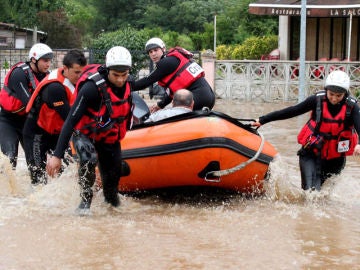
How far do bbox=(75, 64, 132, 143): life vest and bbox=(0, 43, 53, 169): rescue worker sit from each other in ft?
3.88

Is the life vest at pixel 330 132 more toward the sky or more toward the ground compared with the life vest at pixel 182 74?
more toward the ground

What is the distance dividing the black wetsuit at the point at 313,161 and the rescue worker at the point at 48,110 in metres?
1.85

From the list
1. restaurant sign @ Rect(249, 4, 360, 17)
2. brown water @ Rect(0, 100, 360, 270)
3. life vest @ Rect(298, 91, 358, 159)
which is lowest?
brown water @ Rect(0, 100, 360, 270)

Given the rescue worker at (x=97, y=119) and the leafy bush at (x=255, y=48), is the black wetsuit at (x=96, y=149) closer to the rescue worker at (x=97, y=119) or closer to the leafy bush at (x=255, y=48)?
the rescue worker at (x=97, y=119)

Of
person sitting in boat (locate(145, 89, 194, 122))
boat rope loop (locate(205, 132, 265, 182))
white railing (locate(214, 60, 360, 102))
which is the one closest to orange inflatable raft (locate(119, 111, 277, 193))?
boat rope loop (locate(205, 132, 265, 182))

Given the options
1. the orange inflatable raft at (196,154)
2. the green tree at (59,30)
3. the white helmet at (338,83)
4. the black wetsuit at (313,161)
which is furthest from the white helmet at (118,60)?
the green tree at (59,30)

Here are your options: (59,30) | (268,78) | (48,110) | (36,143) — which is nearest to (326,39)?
(268,78)

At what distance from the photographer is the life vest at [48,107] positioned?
6863 mm

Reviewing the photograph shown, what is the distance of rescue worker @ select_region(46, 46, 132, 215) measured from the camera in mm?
6090

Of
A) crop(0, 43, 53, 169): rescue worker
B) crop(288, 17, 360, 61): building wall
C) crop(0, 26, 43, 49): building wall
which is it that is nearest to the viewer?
crop(0, 43, 53, 169): rescue worker

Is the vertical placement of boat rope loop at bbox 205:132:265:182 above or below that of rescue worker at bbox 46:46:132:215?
below

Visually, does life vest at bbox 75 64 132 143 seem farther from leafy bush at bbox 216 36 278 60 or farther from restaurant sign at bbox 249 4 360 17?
leafy bush at bbox 216 36 278 60

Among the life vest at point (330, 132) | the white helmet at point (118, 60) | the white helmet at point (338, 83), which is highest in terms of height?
the white helmet at point (118, 60)

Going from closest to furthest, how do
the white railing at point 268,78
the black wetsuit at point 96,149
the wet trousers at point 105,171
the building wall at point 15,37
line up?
the black wetsuit at point 96,149, the wet trousers at point 105,171, the white railing at point 268,78, the building wall at point 15,37
